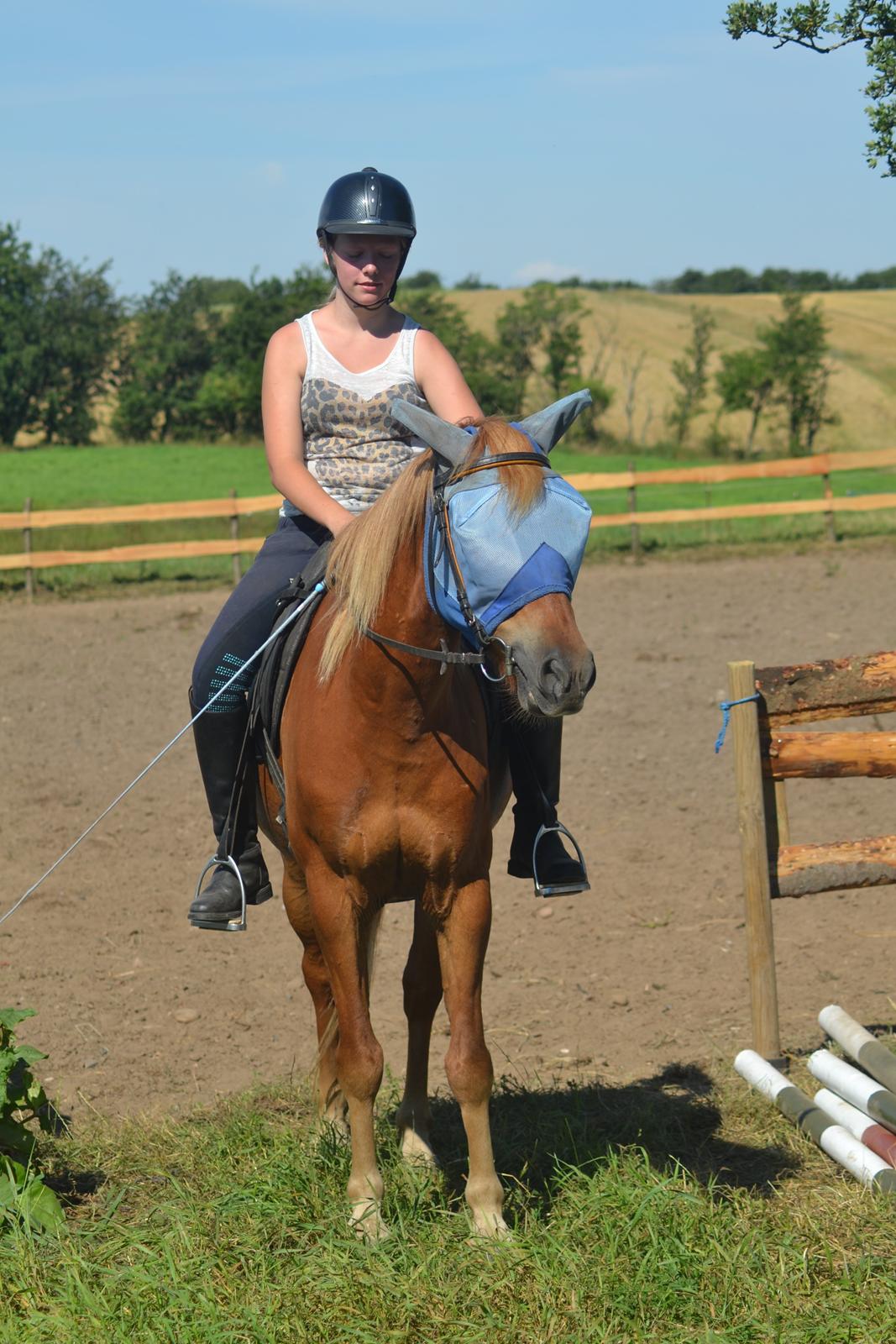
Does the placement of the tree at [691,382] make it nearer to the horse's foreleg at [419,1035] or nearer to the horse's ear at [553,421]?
the horse's foreleg at [419,1035]

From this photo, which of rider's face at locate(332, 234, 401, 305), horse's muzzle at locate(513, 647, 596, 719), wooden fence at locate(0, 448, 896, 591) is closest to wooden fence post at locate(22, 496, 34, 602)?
wooden fence at locate(0, 448, 896, 591)

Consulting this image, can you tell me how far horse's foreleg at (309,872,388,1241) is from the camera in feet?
12.3

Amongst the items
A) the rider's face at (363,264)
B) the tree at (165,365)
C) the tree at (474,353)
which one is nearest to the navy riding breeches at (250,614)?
the rider's face at (363,264)

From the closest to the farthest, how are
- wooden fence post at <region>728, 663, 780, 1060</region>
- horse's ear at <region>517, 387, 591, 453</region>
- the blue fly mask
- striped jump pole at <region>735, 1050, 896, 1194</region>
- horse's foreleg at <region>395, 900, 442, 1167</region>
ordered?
the blue fly mask, horse's ear at <region>517, 387, 591, 453</region>, striped jump pole at <region>735, 1050, 896, 1194</region>, horse's foreleg at <region>395, 900, 442, 1167</region>, wooden fence post at <region>728, 663, 780, 1060</region>

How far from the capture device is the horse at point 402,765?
3.43m

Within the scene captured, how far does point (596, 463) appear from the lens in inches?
1409

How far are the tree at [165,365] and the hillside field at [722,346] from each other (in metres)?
10.9

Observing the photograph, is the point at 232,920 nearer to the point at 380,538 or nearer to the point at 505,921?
the point at 380,538

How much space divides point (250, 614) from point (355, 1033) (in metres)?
1.42

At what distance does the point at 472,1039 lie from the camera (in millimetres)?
3783

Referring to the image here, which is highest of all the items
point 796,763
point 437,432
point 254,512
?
point 437,432

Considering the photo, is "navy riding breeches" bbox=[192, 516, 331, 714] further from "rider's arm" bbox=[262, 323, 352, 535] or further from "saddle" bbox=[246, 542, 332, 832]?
"rider's arm" bbox=[262, 323, 352, 535]

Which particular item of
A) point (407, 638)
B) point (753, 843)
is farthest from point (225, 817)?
point (753, 843)

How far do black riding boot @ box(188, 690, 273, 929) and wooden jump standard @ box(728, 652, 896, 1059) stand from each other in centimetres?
201
